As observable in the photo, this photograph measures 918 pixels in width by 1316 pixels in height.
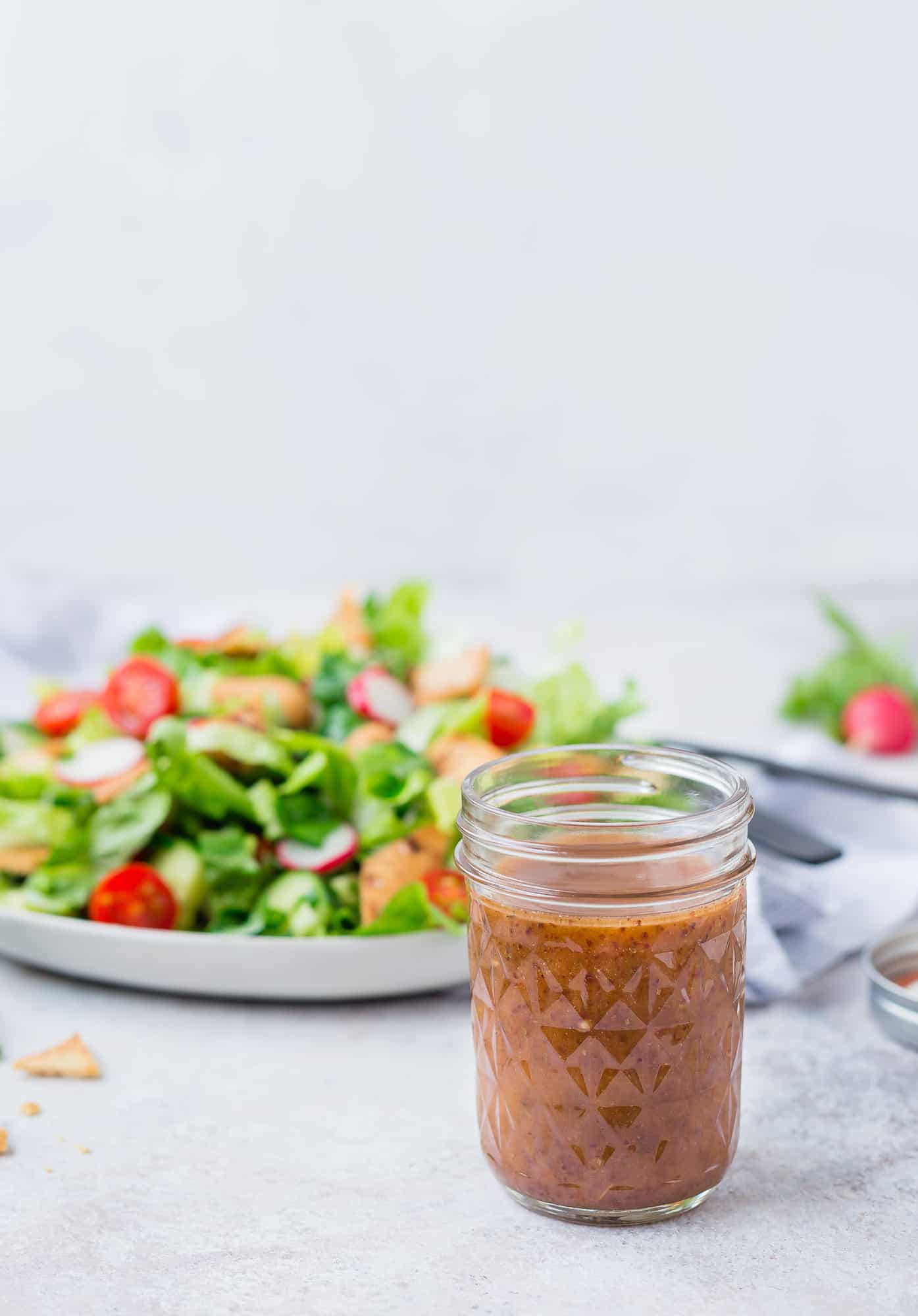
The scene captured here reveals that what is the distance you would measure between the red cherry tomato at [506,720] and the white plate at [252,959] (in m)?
0.39

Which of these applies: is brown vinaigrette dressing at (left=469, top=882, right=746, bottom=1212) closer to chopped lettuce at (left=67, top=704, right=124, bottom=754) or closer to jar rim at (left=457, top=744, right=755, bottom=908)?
jar rim at (left=457, top=744, right=755, bottom=908)

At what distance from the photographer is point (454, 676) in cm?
210

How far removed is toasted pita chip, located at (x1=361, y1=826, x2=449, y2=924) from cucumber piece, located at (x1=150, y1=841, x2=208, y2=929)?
8.8 inches

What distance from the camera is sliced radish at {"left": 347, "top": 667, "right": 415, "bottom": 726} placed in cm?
207

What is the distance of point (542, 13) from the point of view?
4.61 meters

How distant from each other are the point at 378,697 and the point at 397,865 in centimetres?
37

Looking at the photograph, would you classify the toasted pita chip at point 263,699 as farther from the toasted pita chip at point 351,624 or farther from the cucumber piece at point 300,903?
the cucumber piece at point 300,903

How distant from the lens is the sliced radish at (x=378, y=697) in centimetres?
207

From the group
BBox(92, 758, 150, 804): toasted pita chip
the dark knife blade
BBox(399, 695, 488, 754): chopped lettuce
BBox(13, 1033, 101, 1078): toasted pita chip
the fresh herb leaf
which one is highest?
BBox(399, 695, 488, 754): chopped lettuce

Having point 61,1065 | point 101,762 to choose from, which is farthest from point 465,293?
point 61,1065

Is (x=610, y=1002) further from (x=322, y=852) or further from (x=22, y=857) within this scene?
(x=22, y=857)

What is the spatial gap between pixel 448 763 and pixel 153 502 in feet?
11.2

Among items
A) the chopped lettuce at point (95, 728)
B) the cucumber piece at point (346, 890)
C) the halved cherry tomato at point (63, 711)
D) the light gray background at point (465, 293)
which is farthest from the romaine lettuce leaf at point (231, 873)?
the light gray background at point (465, 293)

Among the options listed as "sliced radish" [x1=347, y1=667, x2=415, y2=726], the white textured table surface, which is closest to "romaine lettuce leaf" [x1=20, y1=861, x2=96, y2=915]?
the white textured table surface
